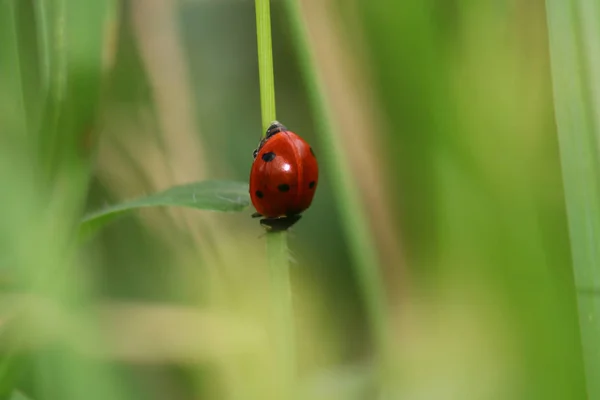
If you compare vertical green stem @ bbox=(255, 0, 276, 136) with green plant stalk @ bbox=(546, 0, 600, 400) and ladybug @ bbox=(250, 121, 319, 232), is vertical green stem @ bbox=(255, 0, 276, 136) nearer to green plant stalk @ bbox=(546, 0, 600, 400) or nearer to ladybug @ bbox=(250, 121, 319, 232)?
ladybug @ bbox=(250, 121, 319, 232)

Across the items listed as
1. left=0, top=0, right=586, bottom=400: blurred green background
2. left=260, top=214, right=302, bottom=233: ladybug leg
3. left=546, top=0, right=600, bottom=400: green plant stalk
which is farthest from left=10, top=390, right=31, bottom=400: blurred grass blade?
left=546, top=0, right=600, bottom=400: green plant stalk

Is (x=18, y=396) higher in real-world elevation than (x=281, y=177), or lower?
lower

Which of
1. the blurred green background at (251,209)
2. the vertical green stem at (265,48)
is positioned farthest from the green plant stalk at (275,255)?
the blurred green background at (251,209)

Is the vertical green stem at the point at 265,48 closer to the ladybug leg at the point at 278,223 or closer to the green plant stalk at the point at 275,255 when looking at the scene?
the green plant stalk at the point at 275,255

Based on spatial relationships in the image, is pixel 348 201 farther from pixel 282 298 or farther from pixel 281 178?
pixel 282 298

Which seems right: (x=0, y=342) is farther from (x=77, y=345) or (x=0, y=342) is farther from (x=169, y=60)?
(x=169, y=60)

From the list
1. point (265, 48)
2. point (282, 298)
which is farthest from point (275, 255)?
point (265, 48)
